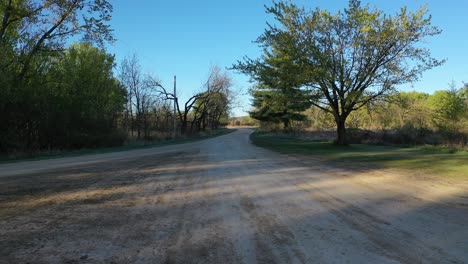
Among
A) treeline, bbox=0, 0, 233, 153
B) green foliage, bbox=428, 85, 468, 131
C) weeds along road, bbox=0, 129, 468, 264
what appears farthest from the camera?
green foliage, bbox=428, 85, 468, 131

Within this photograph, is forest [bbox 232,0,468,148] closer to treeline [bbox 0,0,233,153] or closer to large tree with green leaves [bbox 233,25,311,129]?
large tree with green leaves [bbox 233,25,311,129]

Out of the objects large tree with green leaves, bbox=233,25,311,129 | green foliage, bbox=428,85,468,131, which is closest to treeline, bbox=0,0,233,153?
large tree with green leaves, bbox=233,25,311,129

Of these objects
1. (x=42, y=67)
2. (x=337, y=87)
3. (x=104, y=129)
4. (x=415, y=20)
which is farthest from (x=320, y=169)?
(x=42, y=67)

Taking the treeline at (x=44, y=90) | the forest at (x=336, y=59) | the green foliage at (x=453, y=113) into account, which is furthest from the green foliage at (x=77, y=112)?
the green foliage at (x=453, y=113)

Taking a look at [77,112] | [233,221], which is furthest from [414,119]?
[233,221]

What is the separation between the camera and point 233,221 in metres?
6.12

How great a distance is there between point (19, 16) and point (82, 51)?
2426cm

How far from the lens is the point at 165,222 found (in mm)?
6035

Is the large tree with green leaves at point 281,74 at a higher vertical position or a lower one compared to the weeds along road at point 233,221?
higher

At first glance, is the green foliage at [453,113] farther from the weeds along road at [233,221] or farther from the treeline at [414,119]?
the weeds along road at [233,221]

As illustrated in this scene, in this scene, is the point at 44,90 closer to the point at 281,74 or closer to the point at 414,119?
the point at 281,74

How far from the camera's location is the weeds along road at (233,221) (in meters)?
4.55

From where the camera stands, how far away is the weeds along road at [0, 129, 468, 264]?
455 cm

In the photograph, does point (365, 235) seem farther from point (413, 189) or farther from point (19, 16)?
point (19, 16)
